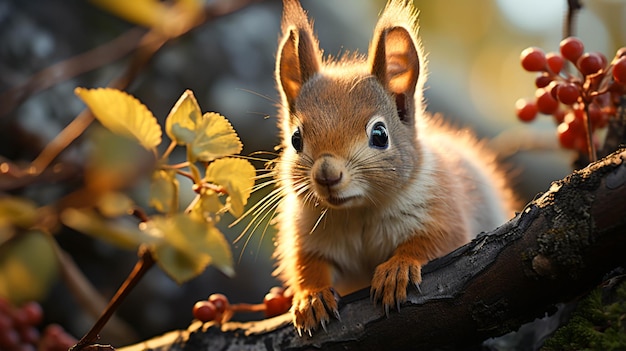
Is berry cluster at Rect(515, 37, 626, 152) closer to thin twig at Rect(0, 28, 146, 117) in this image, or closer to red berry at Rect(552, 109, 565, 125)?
red berry at Rect(552, 109, 565, 125)

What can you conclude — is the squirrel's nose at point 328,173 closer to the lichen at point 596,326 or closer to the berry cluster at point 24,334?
the lichen at point 596,326

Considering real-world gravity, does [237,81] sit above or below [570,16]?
above

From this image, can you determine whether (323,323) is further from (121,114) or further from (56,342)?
(121,114)

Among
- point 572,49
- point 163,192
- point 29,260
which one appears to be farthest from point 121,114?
point 572,49

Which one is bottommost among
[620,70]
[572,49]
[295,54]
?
[620,70]

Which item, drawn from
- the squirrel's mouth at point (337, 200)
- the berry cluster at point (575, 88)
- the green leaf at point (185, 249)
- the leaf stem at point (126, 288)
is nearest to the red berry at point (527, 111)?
the berry cluster at point (575, 88)

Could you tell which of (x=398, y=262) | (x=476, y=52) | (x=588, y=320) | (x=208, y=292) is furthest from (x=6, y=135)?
(x=476, y=52)
